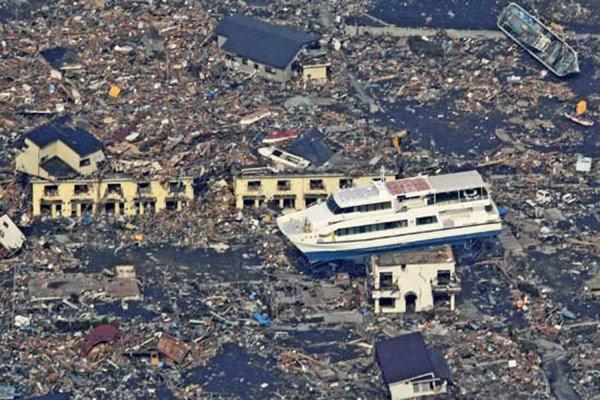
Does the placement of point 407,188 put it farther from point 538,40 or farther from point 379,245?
point 538,40

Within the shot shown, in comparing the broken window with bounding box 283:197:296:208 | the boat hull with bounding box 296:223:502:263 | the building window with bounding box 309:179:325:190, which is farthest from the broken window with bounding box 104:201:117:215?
the boat hull with bounding box 296:223:502:263

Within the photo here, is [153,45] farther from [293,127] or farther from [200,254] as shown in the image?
[200,254]

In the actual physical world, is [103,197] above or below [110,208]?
above

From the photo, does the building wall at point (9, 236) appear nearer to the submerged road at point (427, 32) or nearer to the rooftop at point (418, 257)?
the rooftop at point (418, 257)

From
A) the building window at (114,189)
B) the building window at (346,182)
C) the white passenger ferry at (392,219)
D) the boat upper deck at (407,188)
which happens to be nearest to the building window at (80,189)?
the building window at (114,189)

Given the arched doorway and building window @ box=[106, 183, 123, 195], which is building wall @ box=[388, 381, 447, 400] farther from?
building window @ box=[106, 183, 123, 195]

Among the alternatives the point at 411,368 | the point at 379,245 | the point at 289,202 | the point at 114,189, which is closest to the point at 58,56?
the point at 114,189
